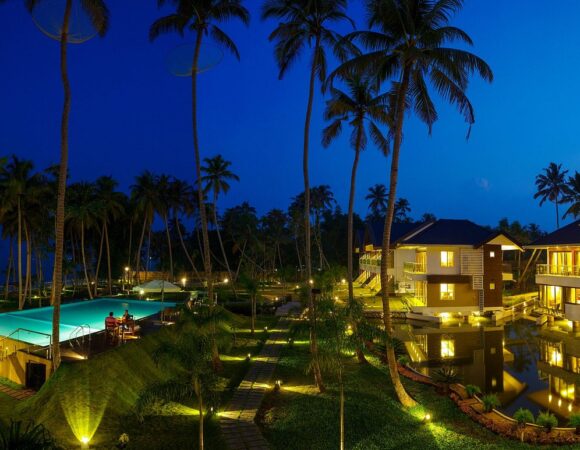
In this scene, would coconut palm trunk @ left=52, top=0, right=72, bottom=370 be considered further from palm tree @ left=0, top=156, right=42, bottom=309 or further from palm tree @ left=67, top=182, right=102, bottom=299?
palm tree @ left=67, top=182, right=102, bottom=299

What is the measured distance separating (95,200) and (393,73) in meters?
30.8

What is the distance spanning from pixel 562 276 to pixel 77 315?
33760mm

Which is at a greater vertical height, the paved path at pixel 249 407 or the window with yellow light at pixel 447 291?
the window with yellow light at pixel 447 291

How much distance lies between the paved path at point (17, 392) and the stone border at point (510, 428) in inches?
515

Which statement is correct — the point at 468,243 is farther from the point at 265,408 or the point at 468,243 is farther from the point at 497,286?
the point at 265,408

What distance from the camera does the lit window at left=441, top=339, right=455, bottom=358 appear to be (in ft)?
76.4

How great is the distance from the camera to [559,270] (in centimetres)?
3547

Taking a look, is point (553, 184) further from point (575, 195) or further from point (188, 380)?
point (188, 380)

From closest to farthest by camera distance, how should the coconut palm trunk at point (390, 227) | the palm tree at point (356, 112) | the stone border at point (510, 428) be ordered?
the stone border at point (510, 428)
the coconut palm trunk at point (390, 227)
the palm tree at point (356, 112)

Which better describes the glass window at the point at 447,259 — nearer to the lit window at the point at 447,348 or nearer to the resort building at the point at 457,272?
the resort building at the point at 457,272

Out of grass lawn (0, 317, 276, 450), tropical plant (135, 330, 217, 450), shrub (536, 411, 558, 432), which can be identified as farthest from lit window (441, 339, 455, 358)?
tropical plant (135, 330, 217, 450)

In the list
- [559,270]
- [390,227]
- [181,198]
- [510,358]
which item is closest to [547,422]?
[390,227]

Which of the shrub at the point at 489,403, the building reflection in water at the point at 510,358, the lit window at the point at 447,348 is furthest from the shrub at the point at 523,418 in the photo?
the lit window at the point at 447,348

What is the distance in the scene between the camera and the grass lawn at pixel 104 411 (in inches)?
416
